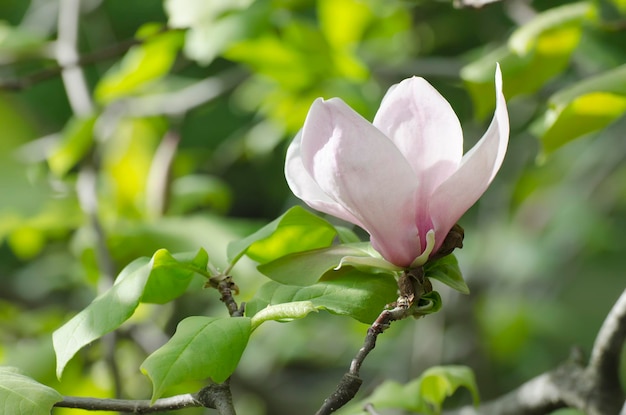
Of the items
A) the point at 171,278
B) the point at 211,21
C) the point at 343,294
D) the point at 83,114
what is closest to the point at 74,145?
the point at 83,114

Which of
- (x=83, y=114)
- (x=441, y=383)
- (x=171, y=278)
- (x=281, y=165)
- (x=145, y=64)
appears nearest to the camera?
(x=171, y=278)

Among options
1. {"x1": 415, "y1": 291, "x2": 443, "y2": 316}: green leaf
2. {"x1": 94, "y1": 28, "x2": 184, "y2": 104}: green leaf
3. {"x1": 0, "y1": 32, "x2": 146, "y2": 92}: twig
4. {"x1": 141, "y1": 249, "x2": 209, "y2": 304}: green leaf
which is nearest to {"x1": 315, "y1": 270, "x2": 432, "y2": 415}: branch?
{"x1": 415, "y1": 291, "x2": 443, "y2": 316}: green leaf

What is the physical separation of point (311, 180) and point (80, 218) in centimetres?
86

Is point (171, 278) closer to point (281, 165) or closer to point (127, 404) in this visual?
point (127, 404)

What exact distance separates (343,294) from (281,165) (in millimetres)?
1867

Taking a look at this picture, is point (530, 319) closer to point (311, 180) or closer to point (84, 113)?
point (84, 113)

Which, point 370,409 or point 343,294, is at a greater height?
point 343,294

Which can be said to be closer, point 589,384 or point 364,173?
point 364,173

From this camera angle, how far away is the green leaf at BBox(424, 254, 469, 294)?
1.59ft

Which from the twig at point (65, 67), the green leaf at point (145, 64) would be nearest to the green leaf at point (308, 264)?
the twig at point (65, 67)

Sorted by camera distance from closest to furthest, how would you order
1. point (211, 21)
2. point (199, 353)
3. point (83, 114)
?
point (199, 353) → point (211, 21) → point (83, 114)

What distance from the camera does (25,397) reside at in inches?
17.5

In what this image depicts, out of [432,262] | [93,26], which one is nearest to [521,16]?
[432,262]

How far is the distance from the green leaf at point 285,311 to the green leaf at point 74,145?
0.71m
